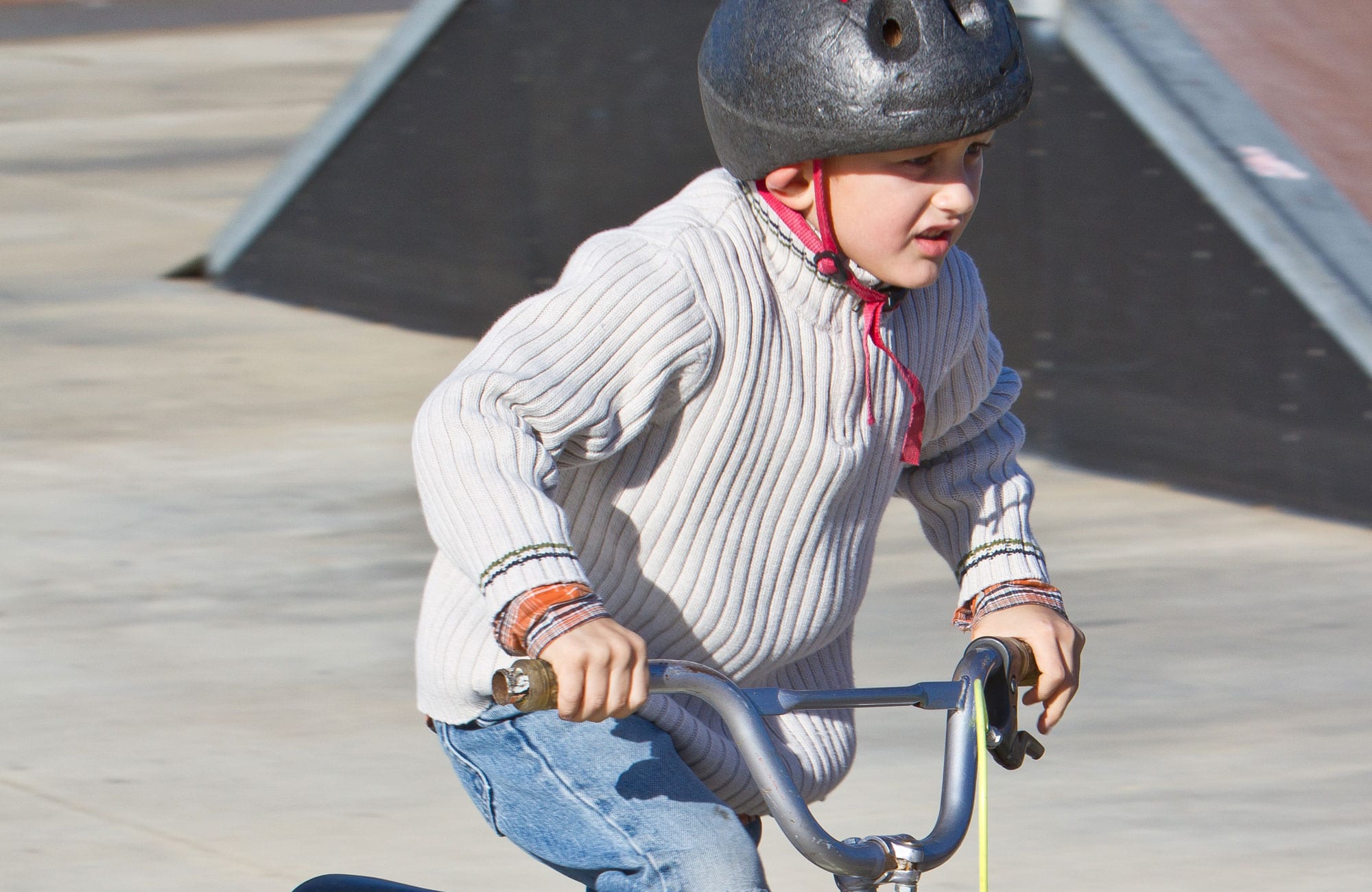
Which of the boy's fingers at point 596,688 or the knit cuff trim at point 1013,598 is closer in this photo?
the boy's fingers at point 596,688

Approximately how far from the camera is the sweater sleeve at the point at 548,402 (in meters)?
2.35

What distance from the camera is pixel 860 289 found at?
263 centimetres

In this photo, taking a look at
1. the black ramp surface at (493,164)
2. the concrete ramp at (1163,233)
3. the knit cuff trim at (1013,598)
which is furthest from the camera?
the black ramp surface at (493,164)

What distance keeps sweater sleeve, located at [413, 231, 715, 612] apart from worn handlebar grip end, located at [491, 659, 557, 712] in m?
0.13

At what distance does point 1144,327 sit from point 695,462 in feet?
16.0

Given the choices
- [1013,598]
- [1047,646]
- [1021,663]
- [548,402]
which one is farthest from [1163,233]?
[548,402]

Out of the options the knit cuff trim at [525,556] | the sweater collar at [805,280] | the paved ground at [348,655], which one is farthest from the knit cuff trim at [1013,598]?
the paved ground at [348,655]

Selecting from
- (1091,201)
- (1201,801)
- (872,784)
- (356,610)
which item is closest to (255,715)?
(356,610)

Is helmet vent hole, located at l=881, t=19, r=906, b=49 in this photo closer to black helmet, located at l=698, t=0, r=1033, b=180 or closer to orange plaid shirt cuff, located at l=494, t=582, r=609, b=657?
black helmet, located at l=698, t=0, r=1033, b=180

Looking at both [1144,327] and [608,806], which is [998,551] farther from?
[1144,327]

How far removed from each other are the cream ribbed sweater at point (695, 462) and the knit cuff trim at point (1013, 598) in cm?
2

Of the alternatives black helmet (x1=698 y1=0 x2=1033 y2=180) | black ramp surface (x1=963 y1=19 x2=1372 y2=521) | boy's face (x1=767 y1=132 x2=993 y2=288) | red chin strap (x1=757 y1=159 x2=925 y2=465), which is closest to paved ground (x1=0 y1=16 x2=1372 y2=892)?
black ramp surface (x1=963 y1=19 x2=1372 y2=521)

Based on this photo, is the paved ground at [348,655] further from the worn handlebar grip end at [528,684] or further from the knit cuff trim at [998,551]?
the worn handlebar grip end at [528,684]

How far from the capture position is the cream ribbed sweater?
7.86 feet
